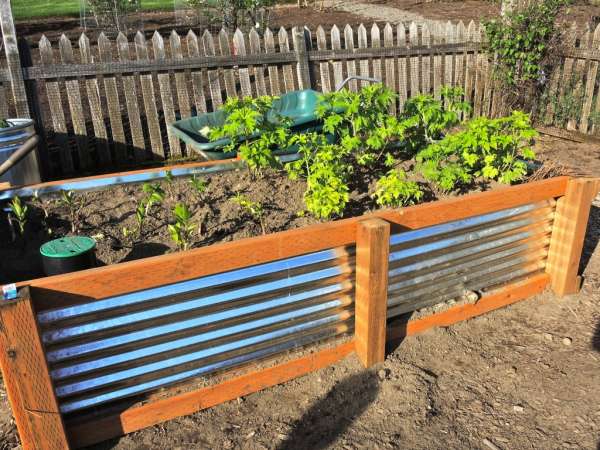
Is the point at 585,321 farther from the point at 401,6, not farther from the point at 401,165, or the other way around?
the point at 401,6

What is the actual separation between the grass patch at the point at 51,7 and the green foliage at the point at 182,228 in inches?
787

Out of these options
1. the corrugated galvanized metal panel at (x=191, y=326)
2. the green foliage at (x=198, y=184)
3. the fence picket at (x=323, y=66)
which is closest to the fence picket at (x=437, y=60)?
the fence picket at (x=323, y=66)

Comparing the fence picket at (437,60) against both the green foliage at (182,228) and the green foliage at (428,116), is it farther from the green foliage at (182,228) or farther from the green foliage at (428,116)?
the green foliage at (182,228)

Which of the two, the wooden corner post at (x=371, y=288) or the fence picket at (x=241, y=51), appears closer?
the wooden corner post at (x=371, y=288)

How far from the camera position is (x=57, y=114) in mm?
6320

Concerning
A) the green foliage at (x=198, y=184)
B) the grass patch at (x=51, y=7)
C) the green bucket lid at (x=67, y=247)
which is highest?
the grass patch at (x=51, y=7)

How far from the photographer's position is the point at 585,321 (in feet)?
11.2

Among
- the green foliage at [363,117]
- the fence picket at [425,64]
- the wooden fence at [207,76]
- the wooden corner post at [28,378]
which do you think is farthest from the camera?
the fence picket at [425,64]

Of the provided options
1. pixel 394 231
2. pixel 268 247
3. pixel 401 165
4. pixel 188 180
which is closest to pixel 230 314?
pixel 268 247

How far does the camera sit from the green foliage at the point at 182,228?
3.06 m

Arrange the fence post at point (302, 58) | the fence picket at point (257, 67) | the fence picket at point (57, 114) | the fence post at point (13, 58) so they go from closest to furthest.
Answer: the fence post at point (13, 58) → the fence picket at point (57, 114) → the fence picket at point (257, 67) → the fence post at point (302, 58)

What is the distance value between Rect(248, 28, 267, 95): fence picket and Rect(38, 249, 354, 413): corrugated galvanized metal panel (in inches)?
187

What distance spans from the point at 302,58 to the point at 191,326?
18.1ft

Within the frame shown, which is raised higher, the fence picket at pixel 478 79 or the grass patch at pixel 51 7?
the grass patch at pixel 51 7
